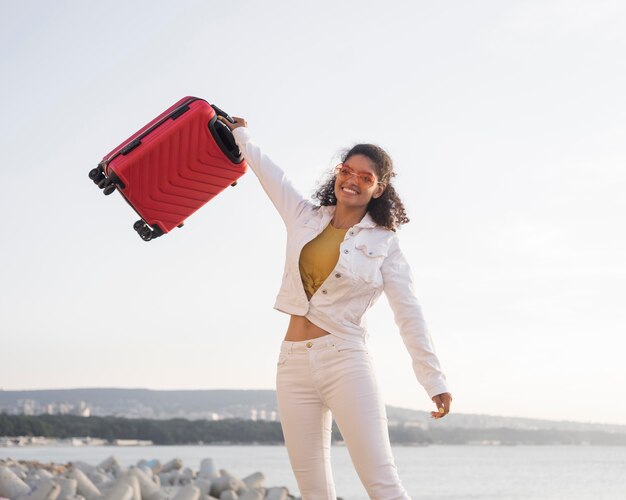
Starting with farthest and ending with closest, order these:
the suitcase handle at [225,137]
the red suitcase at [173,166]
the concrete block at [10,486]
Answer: the concrete block at [10,486] < the suitcase handle at [225,137] < the red suitcase at [173,166]

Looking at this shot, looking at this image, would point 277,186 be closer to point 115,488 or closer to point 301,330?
point 301,330

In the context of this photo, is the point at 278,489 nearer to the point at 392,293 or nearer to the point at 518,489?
the point at 392,293

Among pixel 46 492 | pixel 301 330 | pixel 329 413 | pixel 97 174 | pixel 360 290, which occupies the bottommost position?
pixel 46 492

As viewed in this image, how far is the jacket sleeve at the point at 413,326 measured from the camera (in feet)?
12.9

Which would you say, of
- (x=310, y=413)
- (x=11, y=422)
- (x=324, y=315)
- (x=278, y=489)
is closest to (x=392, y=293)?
(x=324, y=315)

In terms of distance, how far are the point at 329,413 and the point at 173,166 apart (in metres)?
1.29

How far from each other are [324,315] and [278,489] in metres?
8.68

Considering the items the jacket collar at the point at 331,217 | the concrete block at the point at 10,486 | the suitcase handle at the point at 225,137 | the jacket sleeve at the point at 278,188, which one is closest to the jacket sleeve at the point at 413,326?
the jacket collar at the point at 331,217

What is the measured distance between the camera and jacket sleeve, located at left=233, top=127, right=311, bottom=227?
4180 millimetres

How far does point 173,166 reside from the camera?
4.50 metres

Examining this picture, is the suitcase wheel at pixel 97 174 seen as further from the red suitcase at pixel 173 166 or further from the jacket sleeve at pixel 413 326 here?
the jacket sleeve at pixel 413 326

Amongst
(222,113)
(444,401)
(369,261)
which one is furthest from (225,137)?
(444,401)

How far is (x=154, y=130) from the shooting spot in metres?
4.38

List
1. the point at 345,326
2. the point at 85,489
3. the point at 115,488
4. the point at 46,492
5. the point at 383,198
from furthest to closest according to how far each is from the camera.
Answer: the point at 85,489, the point at 115,488, the point at 46,492, the point at 383,198, the point at 345,326
